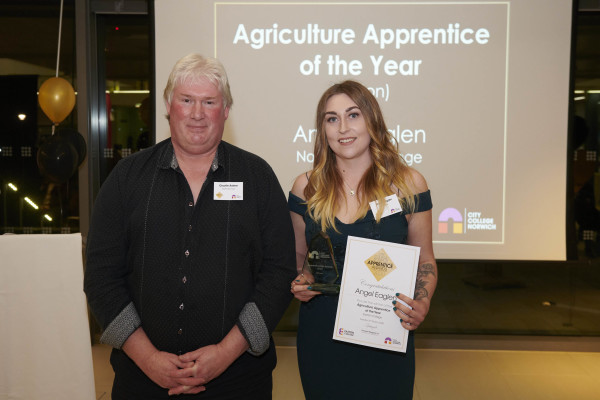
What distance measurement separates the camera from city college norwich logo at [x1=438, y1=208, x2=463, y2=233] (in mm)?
3697

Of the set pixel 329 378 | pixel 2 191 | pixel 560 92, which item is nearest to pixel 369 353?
pixel 329 378

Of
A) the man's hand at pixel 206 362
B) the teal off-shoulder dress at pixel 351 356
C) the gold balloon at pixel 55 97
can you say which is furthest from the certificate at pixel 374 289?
the gold balloon at pixel 55 97

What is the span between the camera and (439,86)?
3602 millimetres

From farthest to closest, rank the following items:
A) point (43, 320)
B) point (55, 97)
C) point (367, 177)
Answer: point (55, 97)
point (43, 320)
point (367, 177)

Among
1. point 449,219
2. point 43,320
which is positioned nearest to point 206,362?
point 43,320

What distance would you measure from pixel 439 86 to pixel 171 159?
8.59ft

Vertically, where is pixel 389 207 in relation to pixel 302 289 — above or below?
above

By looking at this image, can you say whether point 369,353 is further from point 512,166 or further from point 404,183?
point 512,166

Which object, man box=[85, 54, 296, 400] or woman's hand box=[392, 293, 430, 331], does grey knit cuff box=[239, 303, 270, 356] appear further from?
woman's hand box=[392, 293, 430, 331]

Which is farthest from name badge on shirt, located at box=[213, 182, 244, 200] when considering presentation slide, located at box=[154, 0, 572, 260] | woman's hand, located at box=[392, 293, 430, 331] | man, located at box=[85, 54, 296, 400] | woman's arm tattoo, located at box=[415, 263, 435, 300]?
presentation slide, located at box=[154, 0, 572, 260]

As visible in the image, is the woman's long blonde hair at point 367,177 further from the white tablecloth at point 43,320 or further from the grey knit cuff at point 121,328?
the white tablecloth at point 43,320

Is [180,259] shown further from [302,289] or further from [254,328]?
[302,289]

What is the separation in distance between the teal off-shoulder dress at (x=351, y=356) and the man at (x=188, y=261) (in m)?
0.27

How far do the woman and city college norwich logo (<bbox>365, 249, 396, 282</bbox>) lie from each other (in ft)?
0.43
